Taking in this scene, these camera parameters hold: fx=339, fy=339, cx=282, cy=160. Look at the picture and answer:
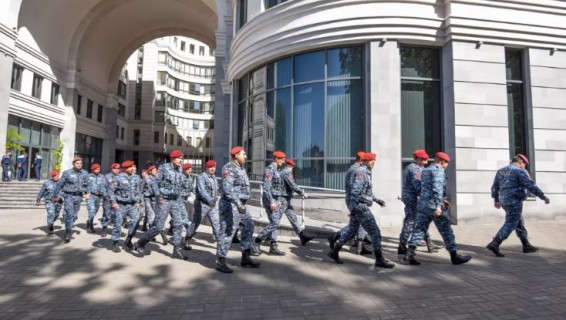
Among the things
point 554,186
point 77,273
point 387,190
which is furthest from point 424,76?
point 77,273

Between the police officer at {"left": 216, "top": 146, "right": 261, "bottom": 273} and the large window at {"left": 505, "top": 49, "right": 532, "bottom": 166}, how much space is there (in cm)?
926

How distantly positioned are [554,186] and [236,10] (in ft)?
45.6

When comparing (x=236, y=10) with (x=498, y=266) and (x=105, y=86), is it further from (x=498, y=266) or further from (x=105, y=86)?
(x=105, y=86)

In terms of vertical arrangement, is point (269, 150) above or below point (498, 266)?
above

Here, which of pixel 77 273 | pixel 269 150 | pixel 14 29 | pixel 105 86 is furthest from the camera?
pixel 105 86

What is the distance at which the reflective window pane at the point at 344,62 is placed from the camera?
35.1ft

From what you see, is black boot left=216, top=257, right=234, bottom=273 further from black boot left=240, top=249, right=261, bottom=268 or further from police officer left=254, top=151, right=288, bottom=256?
police officer left=254, top=151, right=288, bottom=256

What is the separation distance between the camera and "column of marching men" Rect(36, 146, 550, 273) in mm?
5730

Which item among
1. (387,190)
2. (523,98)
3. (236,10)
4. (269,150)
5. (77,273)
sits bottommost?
(77,273)

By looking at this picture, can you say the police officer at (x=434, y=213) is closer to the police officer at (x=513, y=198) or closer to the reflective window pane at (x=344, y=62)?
the police officer at (x=513, y=198)

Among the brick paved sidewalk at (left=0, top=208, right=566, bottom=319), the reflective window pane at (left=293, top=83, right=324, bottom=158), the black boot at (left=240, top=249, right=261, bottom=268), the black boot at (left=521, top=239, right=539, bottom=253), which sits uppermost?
the reflective window pane at (left=293, top=83, right=324, bottom=158)

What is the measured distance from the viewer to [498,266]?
5.73 meters

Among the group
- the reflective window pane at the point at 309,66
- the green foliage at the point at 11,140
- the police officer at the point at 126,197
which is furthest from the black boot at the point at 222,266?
the green foliage at the point at 11,140

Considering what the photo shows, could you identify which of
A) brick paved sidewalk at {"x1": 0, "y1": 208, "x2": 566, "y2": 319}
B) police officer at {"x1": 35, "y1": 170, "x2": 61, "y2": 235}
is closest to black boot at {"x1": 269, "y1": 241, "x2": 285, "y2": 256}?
brick paved sidewalk at {"x1": 0, "y1": 208, "x2": 566, "y2": 319}
